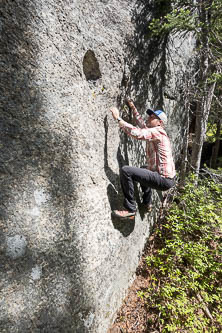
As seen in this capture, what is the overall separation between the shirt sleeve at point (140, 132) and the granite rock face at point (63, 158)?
1.01 ft

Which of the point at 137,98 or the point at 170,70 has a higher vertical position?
the point at 170,70

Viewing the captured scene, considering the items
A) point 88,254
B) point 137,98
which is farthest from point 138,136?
point 88,254

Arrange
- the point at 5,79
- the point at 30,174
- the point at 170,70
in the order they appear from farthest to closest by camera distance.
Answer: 1. the point at 170,70
2. the point at 30,174
3. the point at 5,79

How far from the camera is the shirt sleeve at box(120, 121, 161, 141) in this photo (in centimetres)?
310

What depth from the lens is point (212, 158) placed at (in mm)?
9875

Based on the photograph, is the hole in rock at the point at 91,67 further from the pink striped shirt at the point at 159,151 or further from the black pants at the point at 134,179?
the black pants at the point at 134,179

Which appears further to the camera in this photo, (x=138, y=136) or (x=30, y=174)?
(x=138, y=136)

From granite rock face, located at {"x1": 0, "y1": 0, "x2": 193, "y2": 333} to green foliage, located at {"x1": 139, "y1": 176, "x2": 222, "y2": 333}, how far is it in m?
0.81

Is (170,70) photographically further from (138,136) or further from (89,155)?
(89,155)

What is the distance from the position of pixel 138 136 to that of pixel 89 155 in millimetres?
897

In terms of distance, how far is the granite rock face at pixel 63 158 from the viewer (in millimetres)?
2029

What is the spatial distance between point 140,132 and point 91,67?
1.25m

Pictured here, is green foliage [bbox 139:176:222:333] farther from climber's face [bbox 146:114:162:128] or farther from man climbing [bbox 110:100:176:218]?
climber's face [bbox 146:114:162:128]

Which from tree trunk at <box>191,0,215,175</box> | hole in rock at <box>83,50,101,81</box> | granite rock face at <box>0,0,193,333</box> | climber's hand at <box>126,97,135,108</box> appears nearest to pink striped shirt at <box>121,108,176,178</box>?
climber's hand at <box>126,97,135,108</box>
